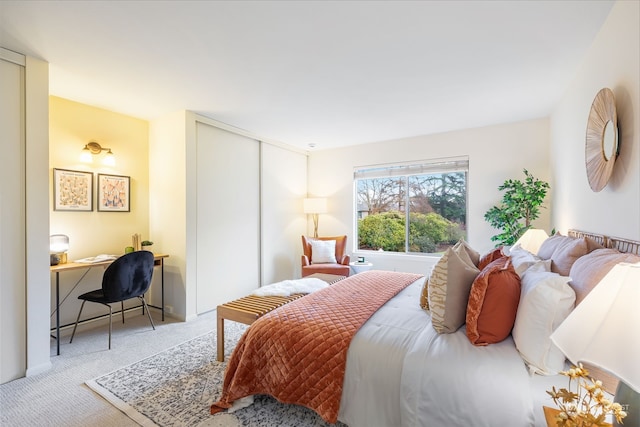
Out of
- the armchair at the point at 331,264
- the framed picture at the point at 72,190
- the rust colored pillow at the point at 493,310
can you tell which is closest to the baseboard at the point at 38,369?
the framed picture at the point at 72,190

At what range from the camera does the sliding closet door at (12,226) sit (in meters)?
2.16

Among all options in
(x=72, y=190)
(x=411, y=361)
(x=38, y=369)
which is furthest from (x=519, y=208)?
(x=72, y=190)

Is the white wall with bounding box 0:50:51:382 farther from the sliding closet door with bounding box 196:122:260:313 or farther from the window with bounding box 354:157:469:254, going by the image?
the window with bounding box 354:157:469:254

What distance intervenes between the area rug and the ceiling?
2.48 meters

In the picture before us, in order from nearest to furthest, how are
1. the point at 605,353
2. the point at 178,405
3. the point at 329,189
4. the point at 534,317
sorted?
the point at 605,353 < the point at 534,317 < the point at 178,405 < the point at 329,189

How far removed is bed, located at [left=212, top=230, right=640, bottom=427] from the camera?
4.02 feet

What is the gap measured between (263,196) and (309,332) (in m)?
3.21

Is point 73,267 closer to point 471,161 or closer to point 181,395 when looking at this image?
point 181,395

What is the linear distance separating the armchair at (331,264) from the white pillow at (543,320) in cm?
306

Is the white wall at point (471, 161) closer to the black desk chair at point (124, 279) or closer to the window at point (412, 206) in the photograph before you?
the window at point (412, 206)

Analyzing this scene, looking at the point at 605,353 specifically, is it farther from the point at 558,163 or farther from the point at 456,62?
the point at 558,163

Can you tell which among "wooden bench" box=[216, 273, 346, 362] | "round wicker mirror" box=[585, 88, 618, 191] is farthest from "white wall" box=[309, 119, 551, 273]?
"wooden bench" box=[216, 273, 346, 362]

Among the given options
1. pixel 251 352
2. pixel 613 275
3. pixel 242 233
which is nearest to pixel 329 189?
pixel 242 233

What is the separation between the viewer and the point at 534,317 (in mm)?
1287
